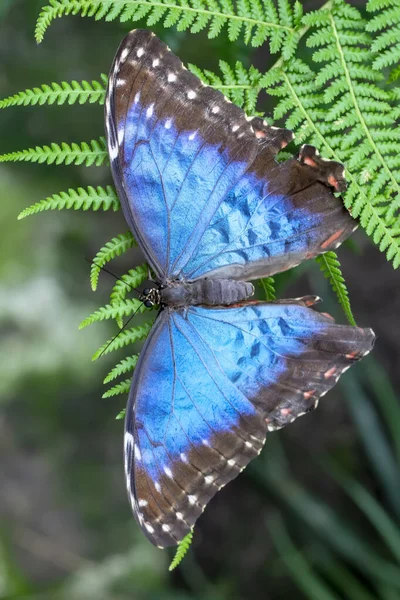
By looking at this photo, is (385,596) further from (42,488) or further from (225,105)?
(225,105)

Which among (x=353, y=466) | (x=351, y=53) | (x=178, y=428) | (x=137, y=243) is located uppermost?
(x=351, y=53)

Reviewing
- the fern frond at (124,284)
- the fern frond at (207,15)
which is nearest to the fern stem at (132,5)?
the fern frond at (207,15)

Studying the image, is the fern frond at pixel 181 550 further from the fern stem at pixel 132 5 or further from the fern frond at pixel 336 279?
the fern stem at pixel 132 5

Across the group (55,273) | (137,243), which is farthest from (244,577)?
(137,243)

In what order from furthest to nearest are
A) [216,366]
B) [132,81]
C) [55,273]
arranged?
[55,273] < [216,366] < [132,81]

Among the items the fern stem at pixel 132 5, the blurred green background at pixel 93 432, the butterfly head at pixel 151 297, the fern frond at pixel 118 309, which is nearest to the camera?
the fern stem at pixel 132 5

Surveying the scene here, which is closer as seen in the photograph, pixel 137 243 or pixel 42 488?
pixel 137 243
